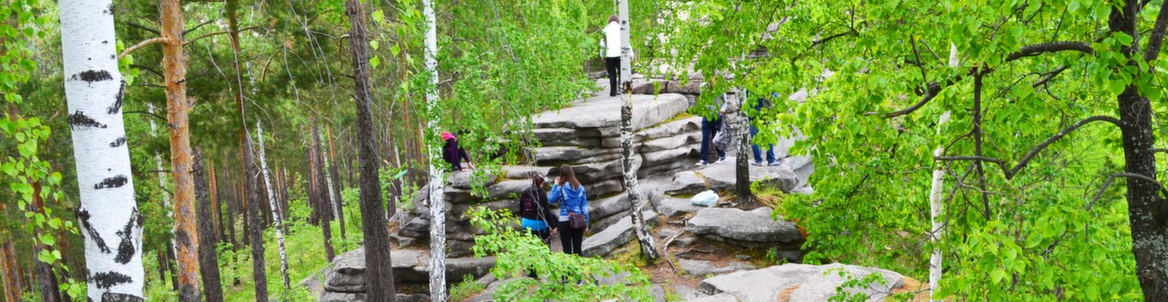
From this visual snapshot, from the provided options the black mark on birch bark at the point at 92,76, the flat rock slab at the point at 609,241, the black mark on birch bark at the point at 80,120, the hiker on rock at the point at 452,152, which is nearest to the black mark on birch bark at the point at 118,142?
the black mark on birch bark at the point at 80,120

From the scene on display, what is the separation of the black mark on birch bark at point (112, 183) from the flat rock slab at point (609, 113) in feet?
29.0

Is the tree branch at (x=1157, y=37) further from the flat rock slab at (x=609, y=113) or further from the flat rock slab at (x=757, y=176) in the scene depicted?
the flat rock slab at (x=609, y=113)

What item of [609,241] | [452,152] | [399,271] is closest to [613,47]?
[452,152]

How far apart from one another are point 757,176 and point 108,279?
10870 millimetres

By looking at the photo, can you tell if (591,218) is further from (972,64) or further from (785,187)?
(972,64)

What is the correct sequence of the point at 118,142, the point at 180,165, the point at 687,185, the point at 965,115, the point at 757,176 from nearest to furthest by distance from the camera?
the point at 118,142 → the point at 965,115 → the point at 180,165 → the point at 757,176 → the point at 687,185

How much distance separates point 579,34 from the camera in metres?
12.1

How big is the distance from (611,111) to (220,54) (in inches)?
291

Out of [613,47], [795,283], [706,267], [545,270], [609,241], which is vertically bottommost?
[706,267]

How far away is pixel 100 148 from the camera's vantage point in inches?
144

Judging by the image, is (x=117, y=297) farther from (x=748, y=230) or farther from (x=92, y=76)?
(x=748, y=230)

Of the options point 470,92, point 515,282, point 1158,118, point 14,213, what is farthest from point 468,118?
point 14,213

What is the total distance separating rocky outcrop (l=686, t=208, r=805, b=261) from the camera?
10281mm

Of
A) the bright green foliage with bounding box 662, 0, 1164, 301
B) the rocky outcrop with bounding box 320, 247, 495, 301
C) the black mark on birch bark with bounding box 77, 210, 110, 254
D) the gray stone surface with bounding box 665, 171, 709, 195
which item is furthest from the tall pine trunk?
the rocky outcrop with bounding box 320, 247, 495, 301
